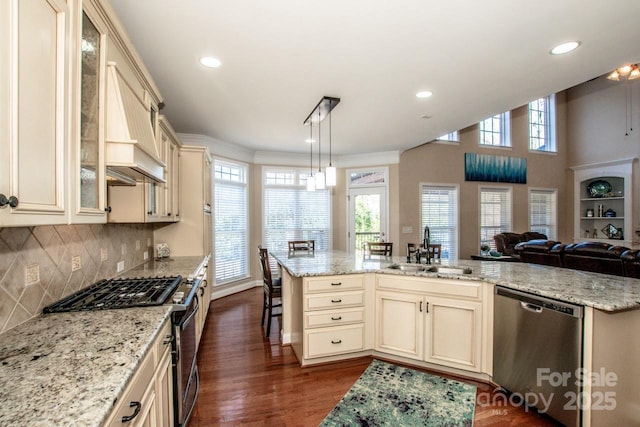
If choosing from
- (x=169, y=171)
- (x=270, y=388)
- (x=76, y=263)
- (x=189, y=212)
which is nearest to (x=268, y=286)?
(x=270, y=388)

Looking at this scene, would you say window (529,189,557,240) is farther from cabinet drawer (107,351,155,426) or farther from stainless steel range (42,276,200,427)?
cabinet drawer (107,351,155,426)

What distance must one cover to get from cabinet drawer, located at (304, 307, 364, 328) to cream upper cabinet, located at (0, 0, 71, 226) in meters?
2.01

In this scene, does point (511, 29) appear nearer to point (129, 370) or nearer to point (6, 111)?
point (6, 111)

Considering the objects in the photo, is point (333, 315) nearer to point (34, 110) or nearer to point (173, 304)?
point (173, 304)

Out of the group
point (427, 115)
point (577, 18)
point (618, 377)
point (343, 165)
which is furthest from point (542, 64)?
point (343, 165)

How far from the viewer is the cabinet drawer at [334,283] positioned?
265 cm

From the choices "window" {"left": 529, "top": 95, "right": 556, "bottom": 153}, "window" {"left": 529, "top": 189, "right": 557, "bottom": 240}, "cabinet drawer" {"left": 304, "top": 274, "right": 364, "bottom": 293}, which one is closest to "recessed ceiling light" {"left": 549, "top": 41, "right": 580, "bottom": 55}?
"cabinet drawer" {"left": 304, "top": 274, "right": 364, "bottom": 293}

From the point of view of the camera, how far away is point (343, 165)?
6.43m

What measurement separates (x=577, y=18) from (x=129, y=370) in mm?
3103

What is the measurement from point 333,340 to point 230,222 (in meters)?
3.36

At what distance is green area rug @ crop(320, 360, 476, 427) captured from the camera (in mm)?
1997

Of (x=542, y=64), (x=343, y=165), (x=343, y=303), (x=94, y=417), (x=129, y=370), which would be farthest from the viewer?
(x=343, y=165)

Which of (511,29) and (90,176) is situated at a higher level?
(511,29)

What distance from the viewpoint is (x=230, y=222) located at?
5.39m
